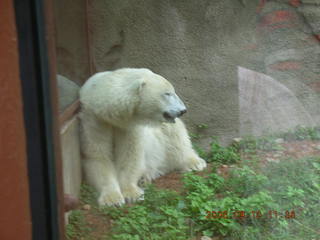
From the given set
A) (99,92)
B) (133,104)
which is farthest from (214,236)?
(99,92)

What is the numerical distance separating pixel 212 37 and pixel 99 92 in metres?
1.32

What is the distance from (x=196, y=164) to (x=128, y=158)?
681mm

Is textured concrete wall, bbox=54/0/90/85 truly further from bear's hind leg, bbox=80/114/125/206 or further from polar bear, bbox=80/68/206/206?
bear's hind leg, bbox=80/114/125/206

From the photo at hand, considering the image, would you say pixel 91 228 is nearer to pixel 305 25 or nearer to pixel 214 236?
pixel 214 236

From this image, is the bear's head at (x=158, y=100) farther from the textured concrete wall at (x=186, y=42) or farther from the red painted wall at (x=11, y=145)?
the red painted wall at (x=11, y=145)

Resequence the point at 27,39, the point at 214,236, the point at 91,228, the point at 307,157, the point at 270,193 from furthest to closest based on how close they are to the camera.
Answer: the point at 307,157 → the point at 270,193 → the point at 214,236 → the point at 91,228 → the point at 27,39

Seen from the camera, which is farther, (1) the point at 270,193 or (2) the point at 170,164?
(2) the point at 170,164

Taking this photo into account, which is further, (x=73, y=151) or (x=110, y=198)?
(x=110, y=198)

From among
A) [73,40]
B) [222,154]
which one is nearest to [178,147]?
[222,154]

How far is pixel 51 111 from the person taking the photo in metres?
1.52

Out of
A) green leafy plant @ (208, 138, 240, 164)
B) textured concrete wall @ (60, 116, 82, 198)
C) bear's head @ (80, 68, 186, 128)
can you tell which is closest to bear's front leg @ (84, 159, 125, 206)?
textured concrete wall @ (60, 116, 82, 198)

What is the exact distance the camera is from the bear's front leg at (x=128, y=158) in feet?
Result: 11.0

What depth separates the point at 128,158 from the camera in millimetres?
3387
